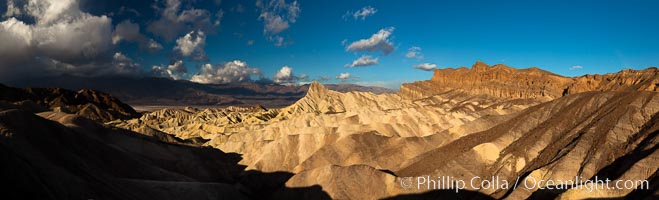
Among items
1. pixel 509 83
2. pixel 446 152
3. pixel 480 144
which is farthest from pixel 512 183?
pixel 509 83

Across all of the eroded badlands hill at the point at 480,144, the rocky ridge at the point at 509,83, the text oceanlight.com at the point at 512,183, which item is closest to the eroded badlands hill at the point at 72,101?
the eroded badlands hill at the point at 480,144

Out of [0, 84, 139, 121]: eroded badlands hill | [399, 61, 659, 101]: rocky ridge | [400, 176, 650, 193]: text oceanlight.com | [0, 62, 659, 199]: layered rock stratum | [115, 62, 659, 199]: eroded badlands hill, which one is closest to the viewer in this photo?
[400, 176, 650, 193]: text oceanlight.com

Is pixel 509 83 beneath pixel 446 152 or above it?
above

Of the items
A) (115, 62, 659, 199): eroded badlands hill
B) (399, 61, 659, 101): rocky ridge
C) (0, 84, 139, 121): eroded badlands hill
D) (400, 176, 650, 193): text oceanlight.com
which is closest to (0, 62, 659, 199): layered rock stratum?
(115, 62, 659, 199): eroded badlands hill

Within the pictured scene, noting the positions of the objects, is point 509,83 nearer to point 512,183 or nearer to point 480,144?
point 480,144

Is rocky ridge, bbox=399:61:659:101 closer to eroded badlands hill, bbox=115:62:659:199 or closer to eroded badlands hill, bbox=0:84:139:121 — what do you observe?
eroded badlands hill, bbox=115:62:659:199

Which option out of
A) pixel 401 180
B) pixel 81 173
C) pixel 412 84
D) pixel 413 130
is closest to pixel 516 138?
pixel 401 180

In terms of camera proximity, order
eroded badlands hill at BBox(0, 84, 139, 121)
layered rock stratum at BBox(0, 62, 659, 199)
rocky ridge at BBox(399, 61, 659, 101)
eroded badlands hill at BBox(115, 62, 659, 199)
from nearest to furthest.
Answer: layered rock stratum at BBox(0, 62, 659, 199)
eroded badlands hill at BBox(115, 62, 659, 199)
rocky ridge at BBox(399, 61, 659, 101)
eroded badlands hill at BBox(0, 84, 139, 121)

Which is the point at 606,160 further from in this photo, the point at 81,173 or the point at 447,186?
the point at 81,173

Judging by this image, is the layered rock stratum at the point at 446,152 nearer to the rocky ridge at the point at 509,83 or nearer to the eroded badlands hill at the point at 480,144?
the eroded badlands hill at the point at 480,144
